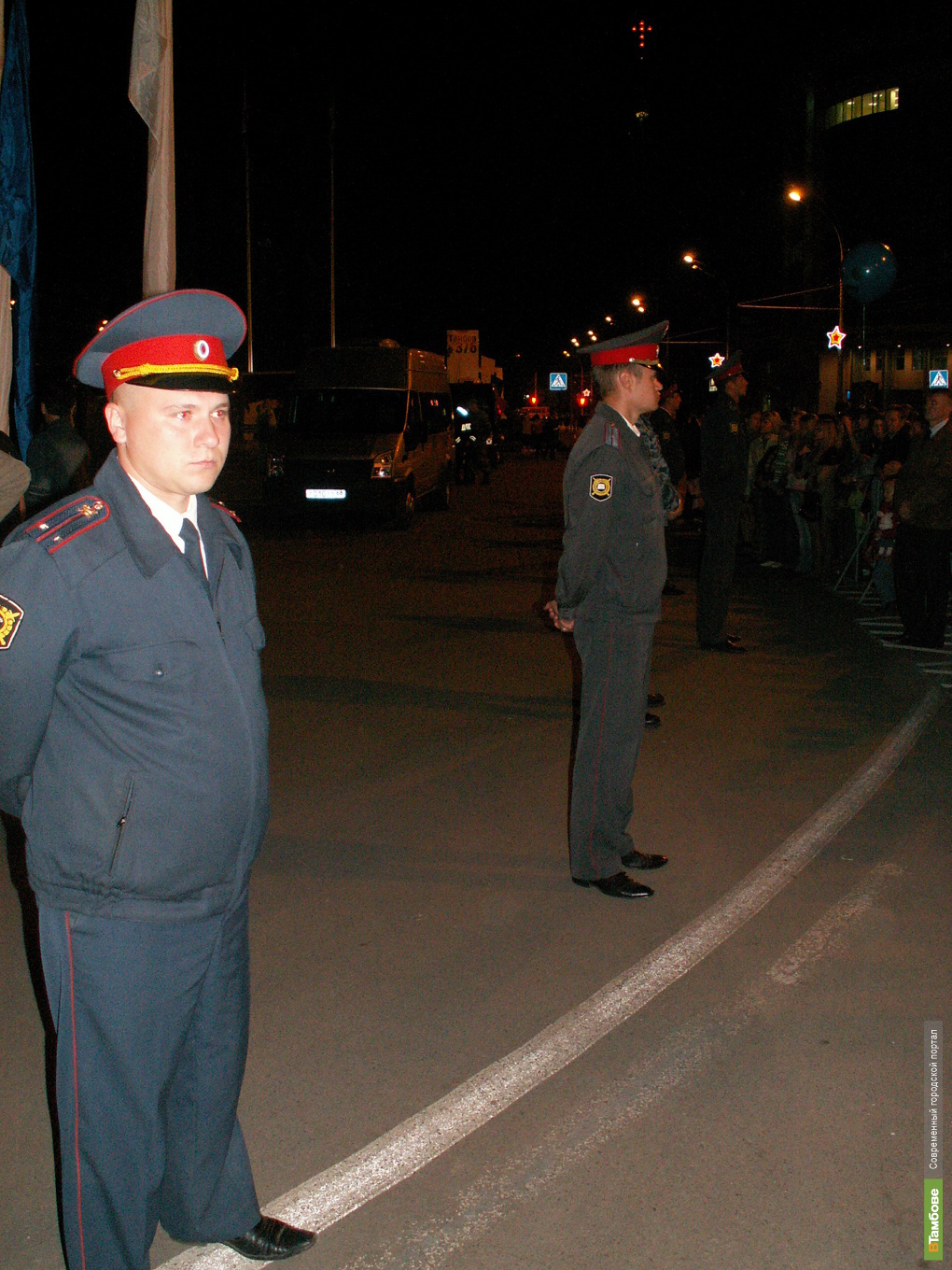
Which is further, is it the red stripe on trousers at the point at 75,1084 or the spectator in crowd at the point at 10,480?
the spectator in crowd at the point at 10,480

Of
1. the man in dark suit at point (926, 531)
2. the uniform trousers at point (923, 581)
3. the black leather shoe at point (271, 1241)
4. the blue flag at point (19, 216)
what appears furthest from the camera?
the uniform trousers at point (923, 581)

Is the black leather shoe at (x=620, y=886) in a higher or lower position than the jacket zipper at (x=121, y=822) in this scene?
lower

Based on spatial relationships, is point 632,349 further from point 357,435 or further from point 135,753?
point 357,435

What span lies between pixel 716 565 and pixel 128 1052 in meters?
8.32

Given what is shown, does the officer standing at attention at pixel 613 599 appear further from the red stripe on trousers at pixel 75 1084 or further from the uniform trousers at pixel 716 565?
the uniform trousers at pixel 716 565

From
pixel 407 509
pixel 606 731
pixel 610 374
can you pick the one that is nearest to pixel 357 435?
pixel 407 509

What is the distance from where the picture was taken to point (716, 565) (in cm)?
1027

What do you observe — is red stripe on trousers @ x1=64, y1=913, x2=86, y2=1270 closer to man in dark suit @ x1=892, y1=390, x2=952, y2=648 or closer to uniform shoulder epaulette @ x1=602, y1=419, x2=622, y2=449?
uniform shoulder epaulette @ x1=602, y1=419, x2=622, y2=449

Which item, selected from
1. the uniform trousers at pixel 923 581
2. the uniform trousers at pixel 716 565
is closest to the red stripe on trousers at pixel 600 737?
the uniform trousers at pixel 716 565

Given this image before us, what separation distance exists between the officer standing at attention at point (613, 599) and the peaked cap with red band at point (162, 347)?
8.86ft

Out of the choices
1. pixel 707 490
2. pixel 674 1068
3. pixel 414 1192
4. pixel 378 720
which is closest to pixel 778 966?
pixel 674 1068

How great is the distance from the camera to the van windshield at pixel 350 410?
21.6 meters

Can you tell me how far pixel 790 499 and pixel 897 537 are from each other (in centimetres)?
481

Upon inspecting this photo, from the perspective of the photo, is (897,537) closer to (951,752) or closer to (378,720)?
(951,752)
